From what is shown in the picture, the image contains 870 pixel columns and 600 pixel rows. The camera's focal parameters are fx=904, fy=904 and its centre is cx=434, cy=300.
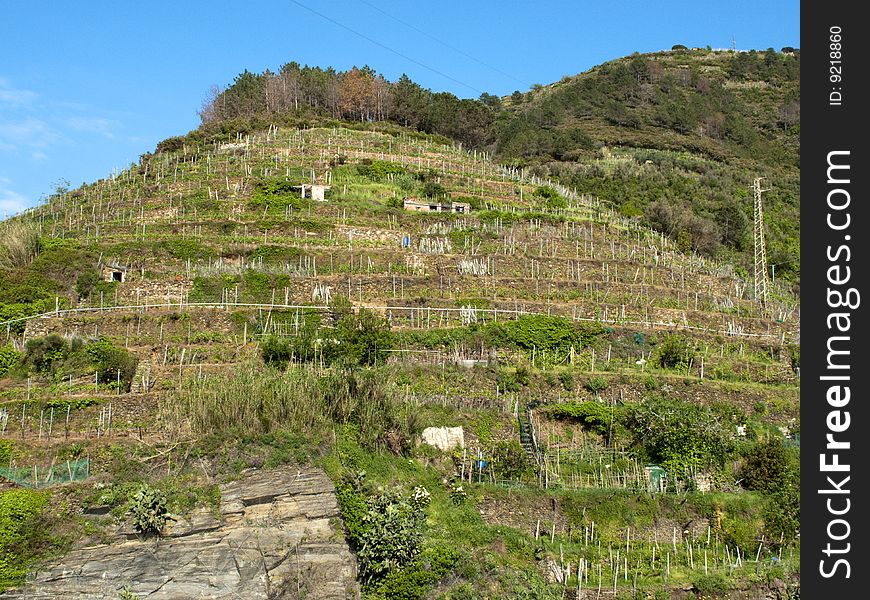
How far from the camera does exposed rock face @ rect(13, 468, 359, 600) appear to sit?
663 inches

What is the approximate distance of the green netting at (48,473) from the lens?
1888cm

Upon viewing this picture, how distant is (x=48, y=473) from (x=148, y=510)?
11.7ft

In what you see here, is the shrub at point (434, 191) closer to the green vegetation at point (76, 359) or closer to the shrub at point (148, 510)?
the green vegetation at point (76, 359)

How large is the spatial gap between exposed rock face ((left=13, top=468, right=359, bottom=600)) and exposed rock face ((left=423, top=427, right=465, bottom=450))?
14.0 ft

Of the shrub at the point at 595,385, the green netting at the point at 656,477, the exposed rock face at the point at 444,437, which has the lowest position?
the green netting at the point at 656,477

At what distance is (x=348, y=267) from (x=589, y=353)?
9343 millimetres

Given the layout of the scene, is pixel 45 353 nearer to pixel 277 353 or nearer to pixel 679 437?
pixel 277 353

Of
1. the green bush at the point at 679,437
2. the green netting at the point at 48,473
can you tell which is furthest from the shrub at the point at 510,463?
the green netting at the point at 48,473

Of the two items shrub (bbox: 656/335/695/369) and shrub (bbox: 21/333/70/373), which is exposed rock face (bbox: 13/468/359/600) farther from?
shrub (bbox: 656/335/695/369)

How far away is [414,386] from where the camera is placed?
81.0ft

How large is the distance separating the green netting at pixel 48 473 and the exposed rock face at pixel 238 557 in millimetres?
2307

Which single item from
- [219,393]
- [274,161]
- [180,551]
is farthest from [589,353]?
[274,161]

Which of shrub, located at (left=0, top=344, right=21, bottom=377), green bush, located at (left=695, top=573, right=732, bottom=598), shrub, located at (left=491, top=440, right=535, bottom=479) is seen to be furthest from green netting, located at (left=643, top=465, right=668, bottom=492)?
shrub, located at (left=0, top=344, right=21, bottom=377)

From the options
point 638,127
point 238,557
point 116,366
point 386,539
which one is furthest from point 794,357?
point 638,127
